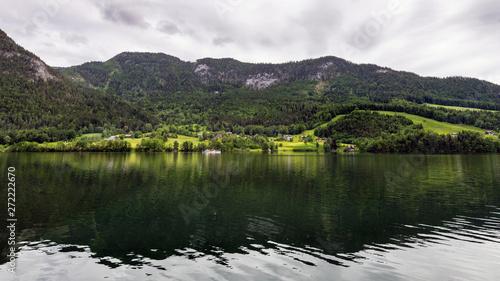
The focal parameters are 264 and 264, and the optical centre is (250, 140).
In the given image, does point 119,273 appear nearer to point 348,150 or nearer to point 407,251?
point 407,251

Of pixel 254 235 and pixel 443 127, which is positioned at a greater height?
pixel 443 127

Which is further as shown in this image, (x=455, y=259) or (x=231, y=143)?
(x=231, y=143)

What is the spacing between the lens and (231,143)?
19975cm

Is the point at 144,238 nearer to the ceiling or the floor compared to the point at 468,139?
nearer to the floor

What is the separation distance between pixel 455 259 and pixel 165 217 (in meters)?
21.9

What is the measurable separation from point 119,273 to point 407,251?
1711cm

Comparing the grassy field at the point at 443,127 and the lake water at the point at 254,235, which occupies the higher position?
the grassy field at the point at 443,127

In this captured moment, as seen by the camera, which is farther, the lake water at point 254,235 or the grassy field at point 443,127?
the grassy field at point 443,127

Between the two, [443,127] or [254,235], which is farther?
[443,127]

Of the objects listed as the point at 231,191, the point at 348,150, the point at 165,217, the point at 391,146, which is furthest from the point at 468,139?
the point at 165,217

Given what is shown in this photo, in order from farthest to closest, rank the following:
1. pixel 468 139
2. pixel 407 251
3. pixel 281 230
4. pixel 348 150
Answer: pixel 348 150, pixel 468 139, pixel 281 230, pixel 407 251

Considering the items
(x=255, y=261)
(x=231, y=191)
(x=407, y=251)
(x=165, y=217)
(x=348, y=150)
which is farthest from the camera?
(x=348, y=150)

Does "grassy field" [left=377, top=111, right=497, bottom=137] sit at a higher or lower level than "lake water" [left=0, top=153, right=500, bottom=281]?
higher

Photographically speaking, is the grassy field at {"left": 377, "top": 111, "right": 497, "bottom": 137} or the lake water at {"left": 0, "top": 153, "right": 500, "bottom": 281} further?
the grassy field at {"left": 377, "top": 111, "right": 497, "bottom": 137}
